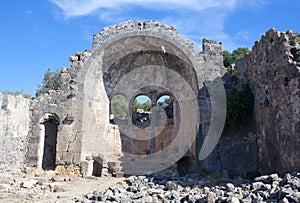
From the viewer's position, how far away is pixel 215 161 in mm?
12008

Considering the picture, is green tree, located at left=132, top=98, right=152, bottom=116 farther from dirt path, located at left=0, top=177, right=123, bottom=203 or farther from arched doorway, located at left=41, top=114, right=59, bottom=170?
dirt path, located at left=0, top=177, right=123, bottom=203

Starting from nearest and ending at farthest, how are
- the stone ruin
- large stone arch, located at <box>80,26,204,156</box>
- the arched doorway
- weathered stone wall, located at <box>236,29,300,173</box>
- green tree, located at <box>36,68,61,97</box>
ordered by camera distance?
weathered stone wall, located at <box>236,29,300,173</box>, the stone ruin, large stone arch, located at <box>80,26,204,156</box>, the arched doorway, green tree, located at <box>36,68,61,97</box>

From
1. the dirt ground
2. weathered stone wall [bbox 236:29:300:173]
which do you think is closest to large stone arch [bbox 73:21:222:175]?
the dirt ground

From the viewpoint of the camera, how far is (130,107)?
18.5 m

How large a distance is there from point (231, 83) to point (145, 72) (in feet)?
22.0

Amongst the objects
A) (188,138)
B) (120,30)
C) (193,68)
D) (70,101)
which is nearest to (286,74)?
(193,68)

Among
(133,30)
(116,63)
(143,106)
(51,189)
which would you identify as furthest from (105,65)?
(143,106)

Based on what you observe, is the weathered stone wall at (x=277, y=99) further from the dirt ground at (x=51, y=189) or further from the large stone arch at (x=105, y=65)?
the dirt ground at (x=51, y=189)

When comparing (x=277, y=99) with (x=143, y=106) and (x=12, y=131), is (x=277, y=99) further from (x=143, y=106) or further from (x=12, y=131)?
(x=143, y=106)

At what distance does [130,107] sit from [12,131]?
7.90 metres

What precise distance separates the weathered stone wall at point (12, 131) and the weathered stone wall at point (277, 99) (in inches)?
390

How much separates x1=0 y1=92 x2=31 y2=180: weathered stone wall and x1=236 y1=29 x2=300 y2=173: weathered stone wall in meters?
9.90

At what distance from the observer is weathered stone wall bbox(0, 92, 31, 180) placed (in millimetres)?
11383

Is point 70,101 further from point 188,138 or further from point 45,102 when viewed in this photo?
point 188,138
